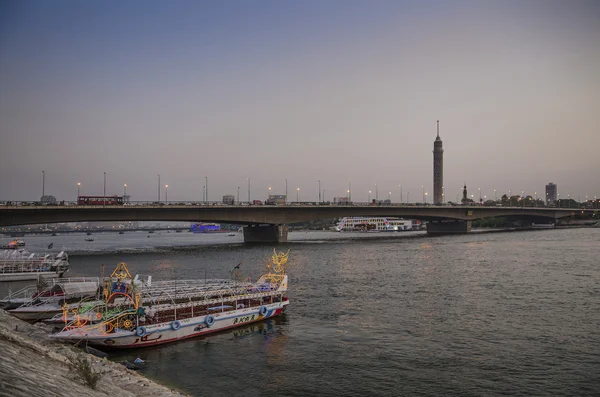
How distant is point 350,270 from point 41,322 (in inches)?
1629

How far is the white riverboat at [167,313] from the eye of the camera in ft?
93.1

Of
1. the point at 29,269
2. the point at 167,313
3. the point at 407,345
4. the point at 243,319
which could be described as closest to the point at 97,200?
the point at 29,269

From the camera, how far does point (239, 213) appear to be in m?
115

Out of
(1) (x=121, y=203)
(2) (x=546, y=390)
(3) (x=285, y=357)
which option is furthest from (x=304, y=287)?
(1) (x=121, y=203)

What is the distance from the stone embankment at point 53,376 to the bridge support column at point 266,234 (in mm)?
98489

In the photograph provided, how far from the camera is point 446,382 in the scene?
23.1 m

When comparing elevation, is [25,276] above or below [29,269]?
below

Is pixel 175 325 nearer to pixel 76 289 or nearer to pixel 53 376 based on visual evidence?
pixel 53 376

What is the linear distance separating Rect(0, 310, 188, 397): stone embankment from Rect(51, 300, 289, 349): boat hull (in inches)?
70.3

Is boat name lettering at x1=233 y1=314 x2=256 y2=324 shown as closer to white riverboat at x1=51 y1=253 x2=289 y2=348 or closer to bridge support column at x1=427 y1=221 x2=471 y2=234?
white riverboat at x1=51 y1=253 x2=289 y2=348

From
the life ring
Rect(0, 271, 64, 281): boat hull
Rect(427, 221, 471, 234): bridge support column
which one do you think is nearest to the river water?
the life ring

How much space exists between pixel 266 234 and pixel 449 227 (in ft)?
284

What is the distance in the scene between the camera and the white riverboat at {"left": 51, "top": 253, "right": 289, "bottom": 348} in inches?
1117

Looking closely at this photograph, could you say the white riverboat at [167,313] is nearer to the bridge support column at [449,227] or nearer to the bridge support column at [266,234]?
the bridge support column at [266,234]
